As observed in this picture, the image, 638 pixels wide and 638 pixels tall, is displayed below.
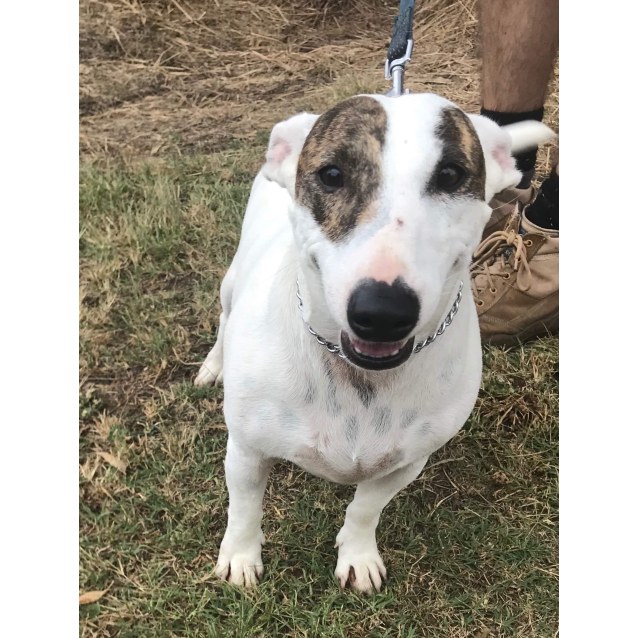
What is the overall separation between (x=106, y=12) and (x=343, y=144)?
528 centimetres

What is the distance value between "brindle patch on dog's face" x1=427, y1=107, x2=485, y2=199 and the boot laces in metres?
1.73

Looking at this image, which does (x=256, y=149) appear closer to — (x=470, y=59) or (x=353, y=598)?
(x=470, y=59)

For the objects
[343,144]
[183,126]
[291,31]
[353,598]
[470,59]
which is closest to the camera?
[343,144]

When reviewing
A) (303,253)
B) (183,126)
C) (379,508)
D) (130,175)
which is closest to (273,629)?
(379,508)

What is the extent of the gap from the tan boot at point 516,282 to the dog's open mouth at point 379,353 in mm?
2049

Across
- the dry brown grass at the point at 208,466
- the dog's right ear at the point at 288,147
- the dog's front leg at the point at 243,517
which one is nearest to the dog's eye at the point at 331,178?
the dog's right ear at the point at 288,147

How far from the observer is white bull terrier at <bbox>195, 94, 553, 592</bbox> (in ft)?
5.45

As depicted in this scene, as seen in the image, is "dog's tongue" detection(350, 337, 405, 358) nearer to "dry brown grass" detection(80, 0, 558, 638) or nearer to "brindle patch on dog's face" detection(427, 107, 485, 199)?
"brindle patch on dog's face" detection(427, 107, 485, 199)

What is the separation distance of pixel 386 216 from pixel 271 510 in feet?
6.17

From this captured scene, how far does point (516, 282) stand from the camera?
372cm

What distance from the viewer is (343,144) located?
1.82 metres

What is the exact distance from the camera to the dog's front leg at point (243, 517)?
245cm

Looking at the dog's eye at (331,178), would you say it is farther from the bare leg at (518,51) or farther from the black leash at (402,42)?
the bare leg at (518,51)

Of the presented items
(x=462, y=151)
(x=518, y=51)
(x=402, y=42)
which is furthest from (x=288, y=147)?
A: (x=518, y=51)
